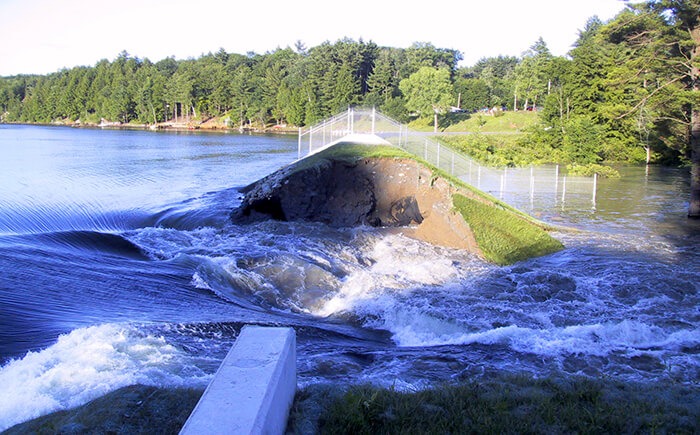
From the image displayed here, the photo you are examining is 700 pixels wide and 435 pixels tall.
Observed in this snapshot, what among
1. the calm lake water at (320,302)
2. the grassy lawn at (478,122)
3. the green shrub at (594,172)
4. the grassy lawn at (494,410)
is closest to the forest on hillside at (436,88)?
the grassy lawn at (478,122)

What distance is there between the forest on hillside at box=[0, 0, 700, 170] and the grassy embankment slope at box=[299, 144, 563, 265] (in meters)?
8.56

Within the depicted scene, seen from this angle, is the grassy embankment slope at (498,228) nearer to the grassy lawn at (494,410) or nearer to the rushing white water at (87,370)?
the grassy lawn at (494,410)

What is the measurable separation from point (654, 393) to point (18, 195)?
72.0 feet

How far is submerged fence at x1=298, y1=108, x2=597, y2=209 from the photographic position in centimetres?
2077

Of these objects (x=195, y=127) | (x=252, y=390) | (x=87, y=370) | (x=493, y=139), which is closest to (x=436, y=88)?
(x=493, y=139)

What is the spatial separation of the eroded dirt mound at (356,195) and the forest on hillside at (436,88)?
1055cm

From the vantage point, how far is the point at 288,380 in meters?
4.86

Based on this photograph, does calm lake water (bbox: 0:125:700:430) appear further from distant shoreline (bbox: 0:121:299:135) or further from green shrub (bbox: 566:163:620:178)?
distant shoreline (bbox: 0:121:299:135)

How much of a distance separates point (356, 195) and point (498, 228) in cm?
421

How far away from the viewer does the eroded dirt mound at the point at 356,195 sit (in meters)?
16.5

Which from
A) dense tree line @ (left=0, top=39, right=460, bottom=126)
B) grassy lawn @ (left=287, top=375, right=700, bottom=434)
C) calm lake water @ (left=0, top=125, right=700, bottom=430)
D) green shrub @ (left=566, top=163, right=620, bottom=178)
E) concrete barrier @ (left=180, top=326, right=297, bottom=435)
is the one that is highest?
dense tree line @ (left=0, top=39, right=460, bottom=126)

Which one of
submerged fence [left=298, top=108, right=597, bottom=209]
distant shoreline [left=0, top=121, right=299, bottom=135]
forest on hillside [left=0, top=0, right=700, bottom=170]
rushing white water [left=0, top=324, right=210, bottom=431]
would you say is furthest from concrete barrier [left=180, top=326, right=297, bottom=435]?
distant shoreline [left=0, top=121, right=299, bottom=135]

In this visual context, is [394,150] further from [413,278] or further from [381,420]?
[381,420]

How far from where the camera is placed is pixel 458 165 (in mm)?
22672
